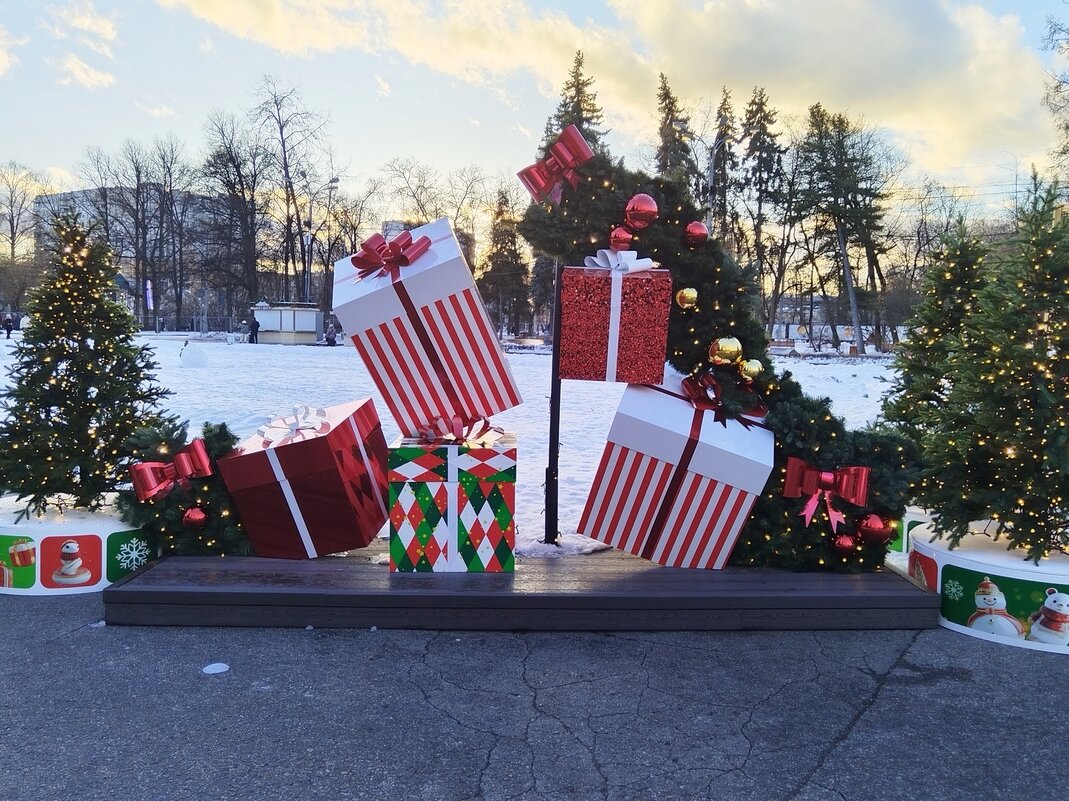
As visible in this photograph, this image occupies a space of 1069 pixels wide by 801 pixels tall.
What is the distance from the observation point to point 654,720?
11.6 ft

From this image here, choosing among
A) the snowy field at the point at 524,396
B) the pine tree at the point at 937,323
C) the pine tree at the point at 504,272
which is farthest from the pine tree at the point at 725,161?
the pine tree at the point at 937,323

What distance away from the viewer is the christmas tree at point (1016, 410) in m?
4.58

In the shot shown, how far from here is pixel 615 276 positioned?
525 cm

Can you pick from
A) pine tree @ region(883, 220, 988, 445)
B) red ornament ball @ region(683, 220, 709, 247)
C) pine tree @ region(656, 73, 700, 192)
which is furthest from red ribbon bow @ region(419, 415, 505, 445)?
pine tree @ region(656, 73, 700, 192)

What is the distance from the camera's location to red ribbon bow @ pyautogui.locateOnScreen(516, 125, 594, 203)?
5348 millimetres

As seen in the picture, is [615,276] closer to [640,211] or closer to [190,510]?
[640,211]

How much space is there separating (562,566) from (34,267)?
7042 centimetres

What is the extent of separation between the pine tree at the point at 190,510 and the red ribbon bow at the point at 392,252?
1.70 metres

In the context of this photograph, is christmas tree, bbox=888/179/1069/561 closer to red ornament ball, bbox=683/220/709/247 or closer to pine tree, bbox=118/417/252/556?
red ornament ball, bbox=683/220/709/247

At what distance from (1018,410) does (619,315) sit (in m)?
2.68

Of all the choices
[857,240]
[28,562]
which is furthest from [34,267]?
[28,562]

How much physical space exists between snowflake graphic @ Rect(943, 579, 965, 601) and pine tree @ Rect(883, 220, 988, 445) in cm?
200

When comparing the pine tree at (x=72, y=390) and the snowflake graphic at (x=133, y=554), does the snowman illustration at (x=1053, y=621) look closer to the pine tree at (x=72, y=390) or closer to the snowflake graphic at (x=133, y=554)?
the snowflake graphic at (x=133, y=554)

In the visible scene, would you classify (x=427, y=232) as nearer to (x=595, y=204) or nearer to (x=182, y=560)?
(x=595, y=204)
